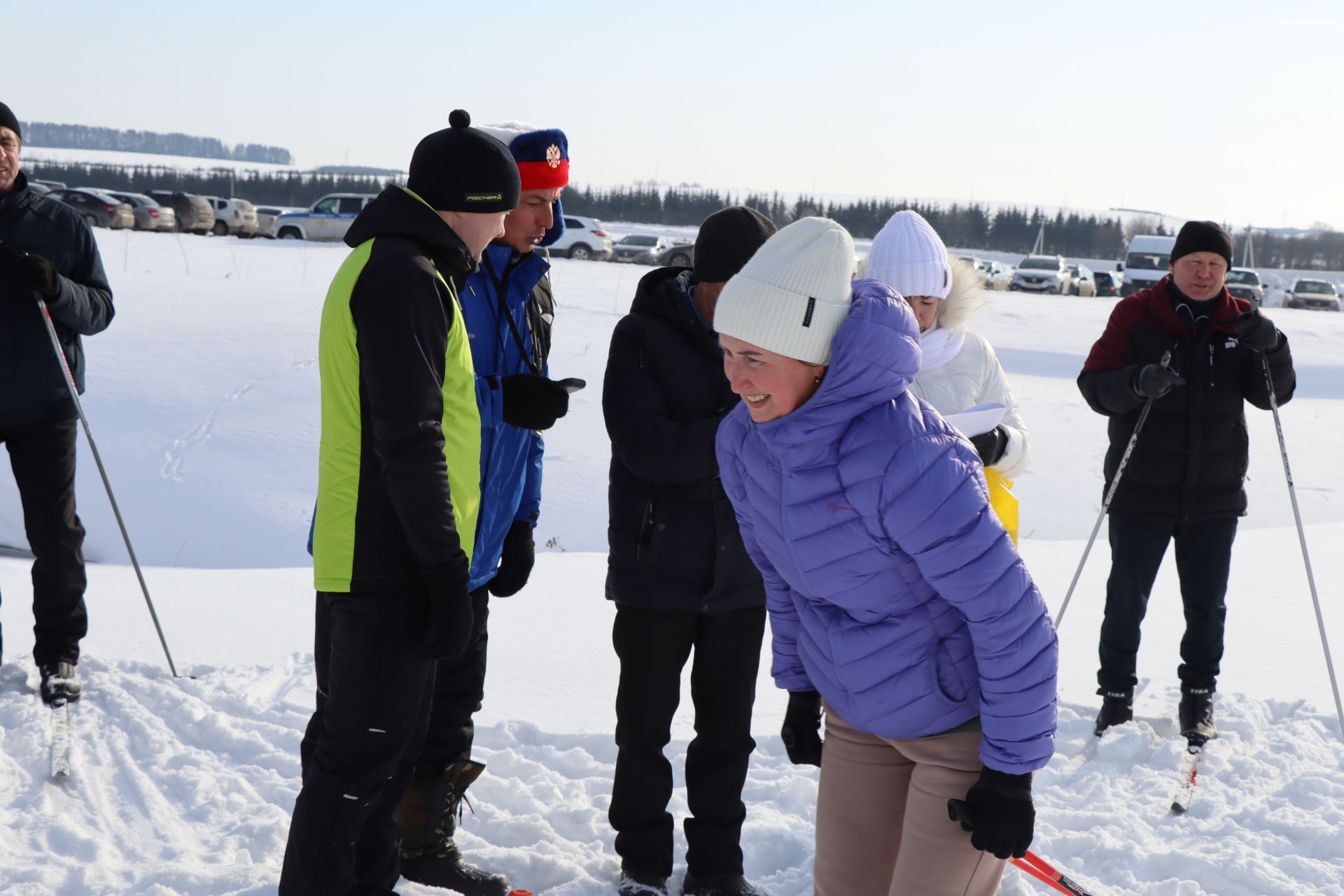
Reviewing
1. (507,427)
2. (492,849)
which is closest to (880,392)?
(507,427)

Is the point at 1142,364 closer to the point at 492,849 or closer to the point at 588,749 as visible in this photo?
the point at 588,749

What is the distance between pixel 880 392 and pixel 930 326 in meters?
1.26

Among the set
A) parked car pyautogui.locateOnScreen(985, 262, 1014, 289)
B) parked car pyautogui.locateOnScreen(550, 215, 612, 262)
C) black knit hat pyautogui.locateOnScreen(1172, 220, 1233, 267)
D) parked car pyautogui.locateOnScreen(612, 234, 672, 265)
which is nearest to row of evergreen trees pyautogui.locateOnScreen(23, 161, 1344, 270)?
parked car pyautogui.locateOnScreen(985, 262, 1014, 289)

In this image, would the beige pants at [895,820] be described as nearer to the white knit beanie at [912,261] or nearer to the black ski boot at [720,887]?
the black ski boot at [720,887]

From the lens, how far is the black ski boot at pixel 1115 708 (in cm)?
→ 394

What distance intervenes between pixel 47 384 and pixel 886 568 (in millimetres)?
3104

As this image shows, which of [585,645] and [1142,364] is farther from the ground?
[1142,364]

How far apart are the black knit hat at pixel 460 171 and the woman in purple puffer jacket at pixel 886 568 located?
0.72 metres

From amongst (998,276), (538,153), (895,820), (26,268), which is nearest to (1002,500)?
(895,820)

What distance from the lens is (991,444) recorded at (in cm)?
275

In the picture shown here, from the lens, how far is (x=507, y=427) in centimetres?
272

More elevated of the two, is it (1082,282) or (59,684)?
(1082,282)

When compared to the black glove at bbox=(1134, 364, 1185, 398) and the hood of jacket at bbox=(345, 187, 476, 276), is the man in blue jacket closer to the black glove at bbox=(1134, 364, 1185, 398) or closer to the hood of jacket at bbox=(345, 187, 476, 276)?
the hood of jacket at bbox=(345, 187, 476, 276)

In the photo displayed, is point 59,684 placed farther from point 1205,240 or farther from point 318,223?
point 318,223
